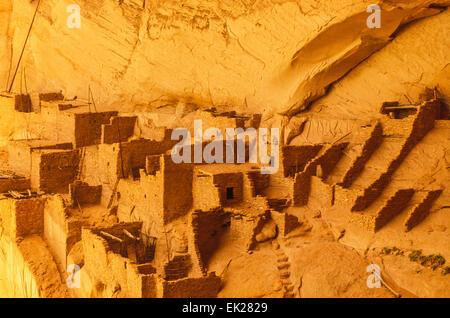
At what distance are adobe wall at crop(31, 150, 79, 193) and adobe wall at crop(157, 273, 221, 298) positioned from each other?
7172mm

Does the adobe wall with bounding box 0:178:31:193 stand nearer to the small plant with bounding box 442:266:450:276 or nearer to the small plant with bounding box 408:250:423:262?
the small plant with bounding box 408:250:423:262

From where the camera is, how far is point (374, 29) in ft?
60.3

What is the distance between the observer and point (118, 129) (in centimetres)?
2223

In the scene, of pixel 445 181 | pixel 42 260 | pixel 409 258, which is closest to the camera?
pixel 409 258

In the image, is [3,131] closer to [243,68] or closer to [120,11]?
[120,11]

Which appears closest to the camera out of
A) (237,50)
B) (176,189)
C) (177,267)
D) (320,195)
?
(177,267)

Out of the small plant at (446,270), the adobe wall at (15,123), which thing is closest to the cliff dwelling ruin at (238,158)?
the small plant at (446,270)

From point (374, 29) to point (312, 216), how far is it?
14.7 feet

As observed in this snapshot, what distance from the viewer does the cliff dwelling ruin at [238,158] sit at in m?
15.8

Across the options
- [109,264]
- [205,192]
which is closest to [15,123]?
[205,192]

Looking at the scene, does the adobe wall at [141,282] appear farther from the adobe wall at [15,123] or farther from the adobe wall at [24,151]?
the adobe wall at [15,123]

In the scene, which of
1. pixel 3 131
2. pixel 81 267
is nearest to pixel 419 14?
pixel 81 267

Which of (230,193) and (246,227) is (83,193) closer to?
(230,193)

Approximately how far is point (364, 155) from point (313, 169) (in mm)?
1154
